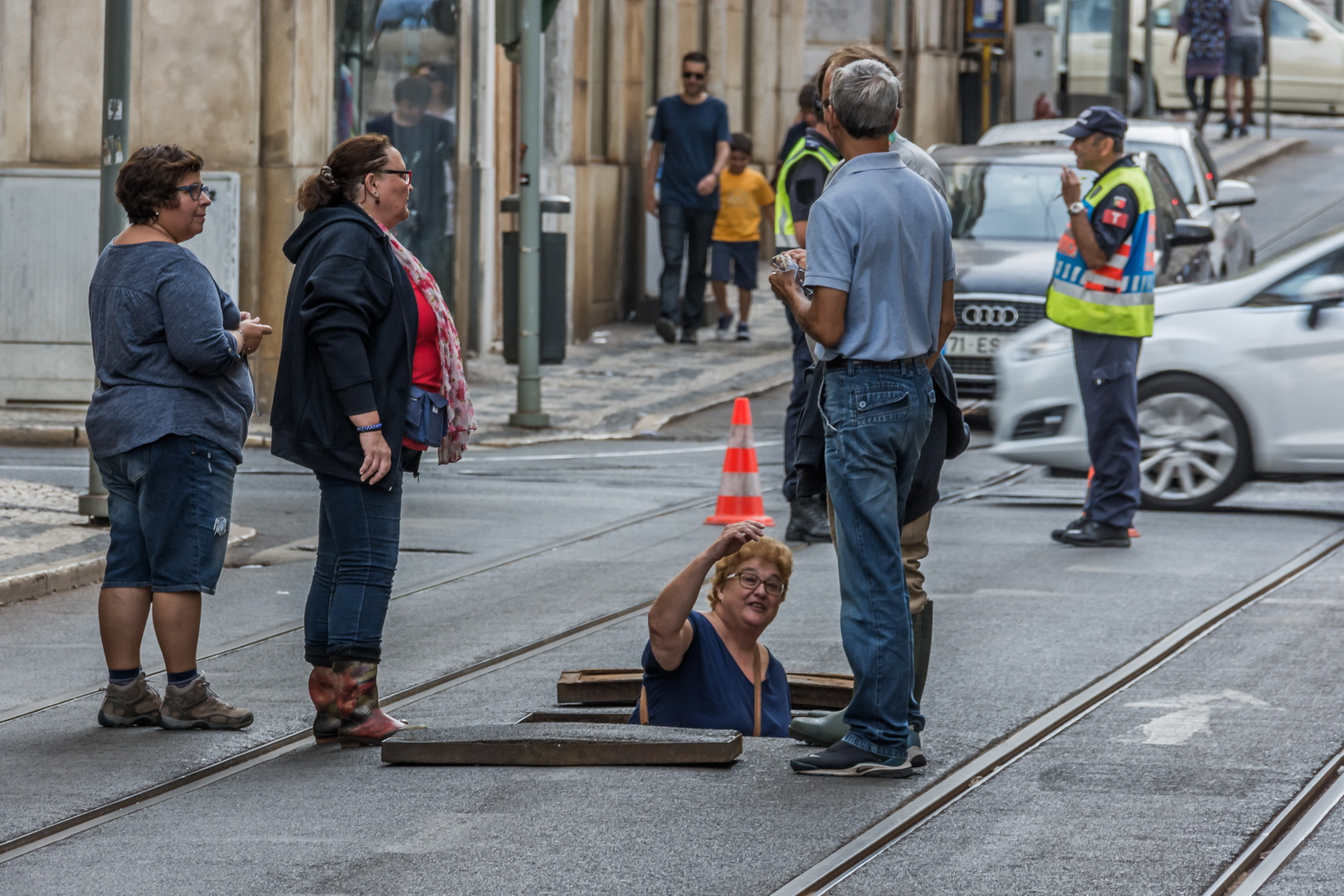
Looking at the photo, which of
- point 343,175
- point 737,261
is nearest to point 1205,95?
point 737,261

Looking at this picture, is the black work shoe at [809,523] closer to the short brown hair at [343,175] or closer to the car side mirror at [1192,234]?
the short brown hair at [343,175]

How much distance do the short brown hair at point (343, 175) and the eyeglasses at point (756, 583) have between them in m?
1.50

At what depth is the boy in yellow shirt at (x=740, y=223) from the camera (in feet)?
62.4

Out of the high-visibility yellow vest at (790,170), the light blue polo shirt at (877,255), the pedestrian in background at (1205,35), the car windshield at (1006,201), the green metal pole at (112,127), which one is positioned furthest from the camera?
the pedestrian in background at (1205,35)

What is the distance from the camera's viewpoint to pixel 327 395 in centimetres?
591

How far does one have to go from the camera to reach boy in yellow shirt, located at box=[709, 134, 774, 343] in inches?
749

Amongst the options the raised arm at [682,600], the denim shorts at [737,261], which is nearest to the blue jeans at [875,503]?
the raised arm at [682,600]

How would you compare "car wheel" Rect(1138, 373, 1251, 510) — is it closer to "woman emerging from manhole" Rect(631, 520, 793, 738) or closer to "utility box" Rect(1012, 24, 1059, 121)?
"woman emerging from manhole" Rect(631, 520, 793, 738)

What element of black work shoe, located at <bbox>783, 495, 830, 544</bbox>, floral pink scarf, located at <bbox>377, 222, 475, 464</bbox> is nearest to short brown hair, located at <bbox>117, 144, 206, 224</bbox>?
floral pink scarf, located at <bbox>377, 222, 475, 464</bbox>

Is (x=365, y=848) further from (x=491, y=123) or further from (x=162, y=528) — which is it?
(x=491, y=123)

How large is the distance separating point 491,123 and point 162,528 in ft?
41.3

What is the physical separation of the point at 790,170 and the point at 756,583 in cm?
407

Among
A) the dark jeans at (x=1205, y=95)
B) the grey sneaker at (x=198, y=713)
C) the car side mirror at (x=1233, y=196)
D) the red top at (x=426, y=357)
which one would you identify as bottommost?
the grey sneaker at (x=198, y=713)

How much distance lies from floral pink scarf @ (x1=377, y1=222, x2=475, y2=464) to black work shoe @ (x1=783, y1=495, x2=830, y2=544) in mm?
3637
